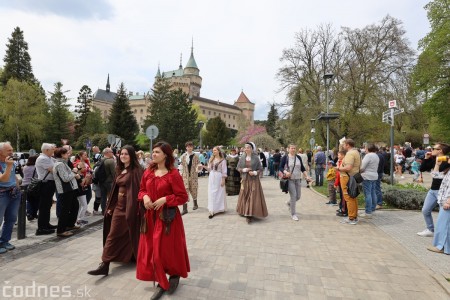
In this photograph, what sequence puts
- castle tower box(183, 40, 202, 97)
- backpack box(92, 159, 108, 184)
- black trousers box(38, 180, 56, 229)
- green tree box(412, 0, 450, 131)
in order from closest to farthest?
1. black trousers box(38, 180, 56, 229)
2. backpack box(92, 159, 108, 184)
3. green tree box(412, 0, 450, 131)
4. castle tower box(183, 40, 202, 97)

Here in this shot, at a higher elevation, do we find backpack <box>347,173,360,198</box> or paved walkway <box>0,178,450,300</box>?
backpack <box>347,173,360,198</box>

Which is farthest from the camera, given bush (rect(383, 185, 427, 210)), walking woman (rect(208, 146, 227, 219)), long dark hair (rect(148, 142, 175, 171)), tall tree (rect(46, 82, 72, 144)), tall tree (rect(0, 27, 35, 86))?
tall tree (rect(46, 82, 72, 144))

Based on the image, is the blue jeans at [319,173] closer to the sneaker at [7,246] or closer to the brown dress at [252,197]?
the brown dress at [252,197]

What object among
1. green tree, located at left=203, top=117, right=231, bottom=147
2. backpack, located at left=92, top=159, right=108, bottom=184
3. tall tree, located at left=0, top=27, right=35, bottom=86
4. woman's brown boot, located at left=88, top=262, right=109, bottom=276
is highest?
tall tree, located at left=0, top=27, right=35, bottom=86

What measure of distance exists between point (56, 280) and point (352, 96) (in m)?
25.3

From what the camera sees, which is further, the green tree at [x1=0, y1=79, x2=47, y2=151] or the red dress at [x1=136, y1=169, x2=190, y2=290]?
the green tree at [x1=0, y1=79, x2=47, y2=151]

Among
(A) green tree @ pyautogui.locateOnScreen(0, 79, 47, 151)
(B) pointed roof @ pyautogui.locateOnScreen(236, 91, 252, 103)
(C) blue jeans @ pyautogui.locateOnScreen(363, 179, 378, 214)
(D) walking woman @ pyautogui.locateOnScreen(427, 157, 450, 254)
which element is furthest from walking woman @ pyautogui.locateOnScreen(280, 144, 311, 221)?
(B) pointed roof @ pyautogui.locateOnScreen(236, 91, 252, 103)

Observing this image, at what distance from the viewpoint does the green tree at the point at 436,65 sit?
26734 mm

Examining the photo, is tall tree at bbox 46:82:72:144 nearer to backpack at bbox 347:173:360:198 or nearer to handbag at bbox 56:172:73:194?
handbag at bbox 56:172:73:194

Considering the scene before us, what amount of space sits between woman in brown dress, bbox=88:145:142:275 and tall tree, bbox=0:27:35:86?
52809mm

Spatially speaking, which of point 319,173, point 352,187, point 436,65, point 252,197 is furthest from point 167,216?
point 436,65

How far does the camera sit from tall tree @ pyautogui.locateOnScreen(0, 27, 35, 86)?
147ft

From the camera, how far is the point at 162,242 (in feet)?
11.4

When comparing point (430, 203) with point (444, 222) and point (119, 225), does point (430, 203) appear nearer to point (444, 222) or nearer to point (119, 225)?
point (444, 222)
